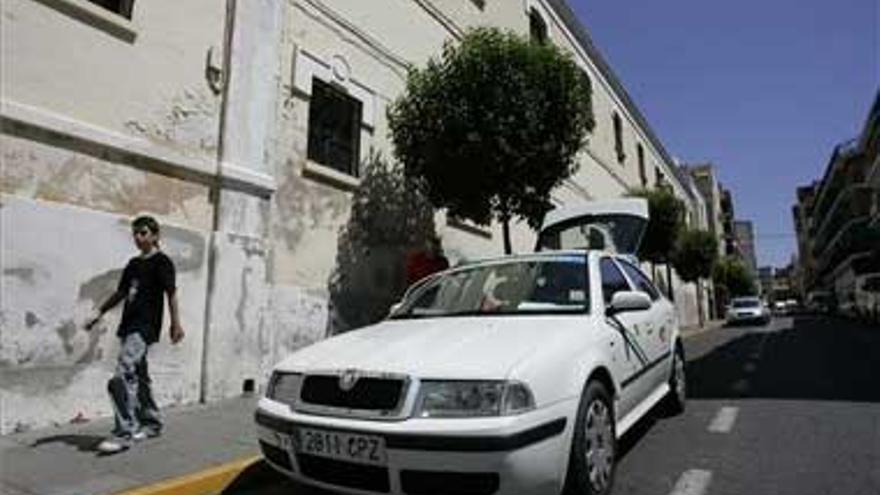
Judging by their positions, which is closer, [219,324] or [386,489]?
[386,489]

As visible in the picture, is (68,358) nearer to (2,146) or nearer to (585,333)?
(2,146)

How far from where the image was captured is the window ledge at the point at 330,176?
35.1 feet

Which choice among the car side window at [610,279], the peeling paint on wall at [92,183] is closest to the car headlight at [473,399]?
the car side window at [610,279]

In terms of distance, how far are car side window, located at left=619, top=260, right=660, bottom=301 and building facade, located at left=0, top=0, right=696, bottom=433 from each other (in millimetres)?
4205

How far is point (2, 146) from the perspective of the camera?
6.72m

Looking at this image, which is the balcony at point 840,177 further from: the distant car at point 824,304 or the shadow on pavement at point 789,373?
the shadow on pavement at point 789,373

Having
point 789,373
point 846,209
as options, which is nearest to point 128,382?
→ point 789,373

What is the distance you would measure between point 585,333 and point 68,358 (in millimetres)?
4583

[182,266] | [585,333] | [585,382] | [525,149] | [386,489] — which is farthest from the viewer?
[525,149]

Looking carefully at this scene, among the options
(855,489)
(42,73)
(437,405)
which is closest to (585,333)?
(437,405)

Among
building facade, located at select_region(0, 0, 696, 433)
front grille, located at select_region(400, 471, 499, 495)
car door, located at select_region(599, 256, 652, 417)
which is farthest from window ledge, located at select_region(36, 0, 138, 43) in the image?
front grille, located at select_region(400, 471, 499, 495)

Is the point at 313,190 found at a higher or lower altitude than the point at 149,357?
higher

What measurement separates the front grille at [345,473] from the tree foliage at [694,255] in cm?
3371

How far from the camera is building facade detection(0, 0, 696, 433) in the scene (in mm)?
6883
